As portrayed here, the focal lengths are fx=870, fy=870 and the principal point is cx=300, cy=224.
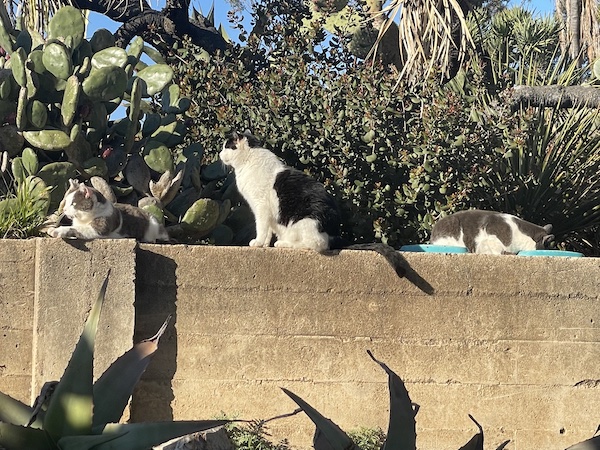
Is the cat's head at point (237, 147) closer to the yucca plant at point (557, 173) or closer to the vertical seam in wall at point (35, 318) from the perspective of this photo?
the vertical seam in wall at point (35, 318)

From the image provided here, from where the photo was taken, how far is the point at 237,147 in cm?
698

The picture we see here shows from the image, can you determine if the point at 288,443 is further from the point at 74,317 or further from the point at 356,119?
the point at 356,119

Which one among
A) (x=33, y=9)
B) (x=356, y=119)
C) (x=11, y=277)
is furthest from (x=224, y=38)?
(x=11, y=277)

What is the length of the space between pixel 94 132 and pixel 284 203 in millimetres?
1776

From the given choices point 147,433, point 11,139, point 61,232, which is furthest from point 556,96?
point 147,433

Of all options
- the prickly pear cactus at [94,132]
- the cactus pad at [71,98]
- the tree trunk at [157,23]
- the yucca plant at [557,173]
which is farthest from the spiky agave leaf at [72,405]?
the tree trunk at [157,23]

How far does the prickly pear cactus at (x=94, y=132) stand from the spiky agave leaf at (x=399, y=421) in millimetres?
4765

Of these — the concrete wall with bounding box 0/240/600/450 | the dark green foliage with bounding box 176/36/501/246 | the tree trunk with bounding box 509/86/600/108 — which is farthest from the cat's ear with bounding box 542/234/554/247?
the tree trunk with bounding box 509/86/600/108

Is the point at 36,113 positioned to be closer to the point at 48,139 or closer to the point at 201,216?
the point at 48,139

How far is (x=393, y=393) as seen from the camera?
1.89 m

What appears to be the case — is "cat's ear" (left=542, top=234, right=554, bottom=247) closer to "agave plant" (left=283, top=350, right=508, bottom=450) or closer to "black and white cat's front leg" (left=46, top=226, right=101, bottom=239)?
"black and white cat's front leg" (left=46, top=226, right=101, bottom=239)

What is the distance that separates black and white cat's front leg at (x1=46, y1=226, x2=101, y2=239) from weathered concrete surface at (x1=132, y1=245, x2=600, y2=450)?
40 centimetres

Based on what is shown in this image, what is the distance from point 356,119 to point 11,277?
3568 millimetres

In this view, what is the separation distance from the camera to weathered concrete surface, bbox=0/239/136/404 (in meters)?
5.49
